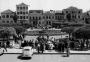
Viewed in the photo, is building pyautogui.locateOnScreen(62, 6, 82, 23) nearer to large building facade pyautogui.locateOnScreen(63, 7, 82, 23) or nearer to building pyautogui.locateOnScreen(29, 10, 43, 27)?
large building facade pyautogui.locateOnScreen(63, 7, 82, 23)

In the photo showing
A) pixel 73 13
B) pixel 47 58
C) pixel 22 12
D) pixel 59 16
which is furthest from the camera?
pixel 59 16

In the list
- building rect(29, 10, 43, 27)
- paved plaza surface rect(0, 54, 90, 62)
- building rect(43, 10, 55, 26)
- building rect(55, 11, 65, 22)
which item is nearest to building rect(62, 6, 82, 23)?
building rect(55, 11, 65, 22)

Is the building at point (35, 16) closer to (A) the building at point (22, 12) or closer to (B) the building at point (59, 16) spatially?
(A) the building at point (22, 12)

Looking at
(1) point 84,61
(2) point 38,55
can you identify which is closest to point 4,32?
(2) point 38,55

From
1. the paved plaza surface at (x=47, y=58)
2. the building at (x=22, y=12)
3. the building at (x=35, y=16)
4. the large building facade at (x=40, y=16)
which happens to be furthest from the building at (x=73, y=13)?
the paved plaza surface at (x=47, y=58)

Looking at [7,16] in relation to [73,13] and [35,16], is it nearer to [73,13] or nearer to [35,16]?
[35,16]

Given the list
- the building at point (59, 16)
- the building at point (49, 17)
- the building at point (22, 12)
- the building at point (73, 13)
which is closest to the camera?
the building at point (22, 12)

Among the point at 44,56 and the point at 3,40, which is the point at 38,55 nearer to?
the point at 44,56

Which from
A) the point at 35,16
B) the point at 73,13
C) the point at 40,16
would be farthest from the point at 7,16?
the point at 73,13

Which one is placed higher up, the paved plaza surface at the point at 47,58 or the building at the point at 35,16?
the building at the point at 35,16

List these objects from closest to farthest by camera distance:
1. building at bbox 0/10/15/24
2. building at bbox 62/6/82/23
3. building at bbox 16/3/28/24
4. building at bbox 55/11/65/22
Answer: building at bbox 16/3/28/24 → building at bbox 0/10/15/24 → building at bbox 62/6/82/23 → building at bbox 55/11/65/22

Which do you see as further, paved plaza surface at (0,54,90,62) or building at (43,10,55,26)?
building at (43,10,55,26)

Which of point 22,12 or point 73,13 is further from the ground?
point 22,12

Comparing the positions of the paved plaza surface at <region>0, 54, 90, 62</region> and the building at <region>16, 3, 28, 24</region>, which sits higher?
the building at <region>16, 3, 28, 24</region>
